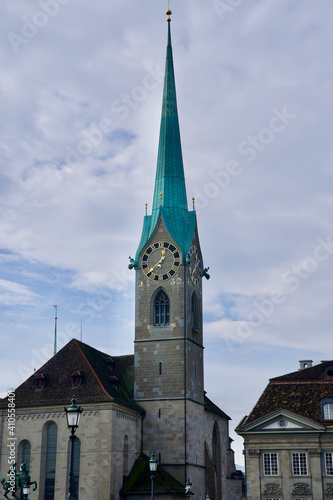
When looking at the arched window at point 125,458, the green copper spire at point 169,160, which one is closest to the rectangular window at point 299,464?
the arched window at point 125,458

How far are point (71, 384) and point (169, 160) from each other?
68.5 ft

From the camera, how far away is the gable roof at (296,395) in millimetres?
A: 46719

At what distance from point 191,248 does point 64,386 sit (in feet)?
48.8

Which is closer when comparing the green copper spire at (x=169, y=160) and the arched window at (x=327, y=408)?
the arched window at (x=327, y=408)

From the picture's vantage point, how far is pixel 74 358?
5053 cm

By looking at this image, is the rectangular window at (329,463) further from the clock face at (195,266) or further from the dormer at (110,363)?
the dormer at (110,363)

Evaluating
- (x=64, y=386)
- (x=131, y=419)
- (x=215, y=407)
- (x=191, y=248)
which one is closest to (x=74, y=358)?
(x=64, y=386)

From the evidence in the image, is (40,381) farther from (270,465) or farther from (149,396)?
(270,465)

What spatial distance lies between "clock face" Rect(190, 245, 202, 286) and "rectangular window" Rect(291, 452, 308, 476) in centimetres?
1573

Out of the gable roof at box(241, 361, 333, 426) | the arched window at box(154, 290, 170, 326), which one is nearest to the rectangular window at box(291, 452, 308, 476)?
the gable roof at box(241, 361, 333, 426)

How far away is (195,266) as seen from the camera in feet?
182

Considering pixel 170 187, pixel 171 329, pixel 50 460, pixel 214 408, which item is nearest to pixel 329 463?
pixel 171 329

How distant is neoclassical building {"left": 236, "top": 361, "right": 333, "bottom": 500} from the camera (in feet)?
147

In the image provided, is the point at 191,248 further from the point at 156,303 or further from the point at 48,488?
the point at 48,488
